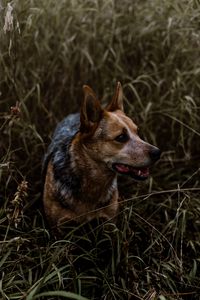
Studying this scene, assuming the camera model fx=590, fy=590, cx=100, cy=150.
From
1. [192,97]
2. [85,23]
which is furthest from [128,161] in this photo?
→ [85,23]

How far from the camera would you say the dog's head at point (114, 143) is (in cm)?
373

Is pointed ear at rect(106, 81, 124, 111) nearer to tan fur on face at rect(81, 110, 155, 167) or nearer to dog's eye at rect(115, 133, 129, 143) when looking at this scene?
tan fur on face at rect(81, 110, 155, 167)

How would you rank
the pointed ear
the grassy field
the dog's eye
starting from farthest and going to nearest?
the pointed ear
the dog's eye
the grassy field

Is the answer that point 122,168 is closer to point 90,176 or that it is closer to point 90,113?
point 90,176

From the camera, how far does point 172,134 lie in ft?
16.3

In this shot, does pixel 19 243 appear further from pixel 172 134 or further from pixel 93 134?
pixel 172 134

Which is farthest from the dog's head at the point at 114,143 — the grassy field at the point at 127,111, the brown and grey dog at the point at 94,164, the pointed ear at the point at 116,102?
the grassy field at the point at 127,111

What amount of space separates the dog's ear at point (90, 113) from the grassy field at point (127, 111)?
425 mm

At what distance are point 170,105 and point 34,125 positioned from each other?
→ 46.2 inches

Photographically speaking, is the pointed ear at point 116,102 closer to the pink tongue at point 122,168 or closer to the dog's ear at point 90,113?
the dog's ear at point 90,113

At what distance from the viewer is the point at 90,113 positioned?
3.82m

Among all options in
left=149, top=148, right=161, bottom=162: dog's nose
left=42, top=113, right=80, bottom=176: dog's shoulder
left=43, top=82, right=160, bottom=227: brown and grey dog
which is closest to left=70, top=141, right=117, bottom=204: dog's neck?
left=43, top=82, right=160, bottom=227: brown and grey dog

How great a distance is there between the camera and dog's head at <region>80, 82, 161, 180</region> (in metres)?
3.73

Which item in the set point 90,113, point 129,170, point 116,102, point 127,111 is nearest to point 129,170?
point 129,170
